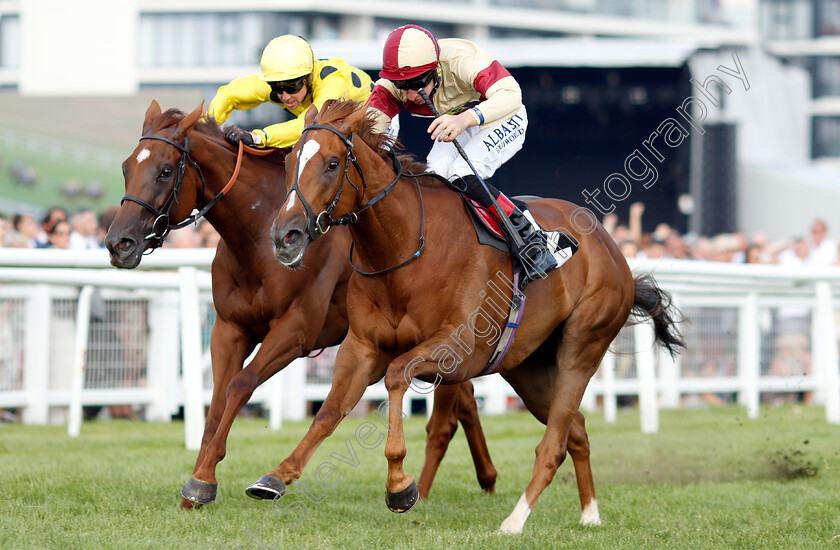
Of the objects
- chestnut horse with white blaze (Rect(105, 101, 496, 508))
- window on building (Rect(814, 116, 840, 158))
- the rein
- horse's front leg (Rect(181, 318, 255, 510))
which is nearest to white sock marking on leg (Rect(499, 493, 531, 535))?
chestnut horse with white blaze (Rect(105, 101, 496, 508))

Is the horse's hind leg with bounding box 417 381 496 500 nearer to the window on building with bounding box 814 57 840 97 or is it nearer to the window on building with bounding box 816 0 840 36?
the window on building with bounding box 814 57 840 97

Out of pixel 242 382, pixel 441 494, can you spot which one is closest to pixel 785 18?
pixel 441 494

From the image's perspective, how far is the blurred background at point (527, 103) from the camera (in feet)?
56.9

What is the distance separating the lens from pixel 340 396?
13.0ft

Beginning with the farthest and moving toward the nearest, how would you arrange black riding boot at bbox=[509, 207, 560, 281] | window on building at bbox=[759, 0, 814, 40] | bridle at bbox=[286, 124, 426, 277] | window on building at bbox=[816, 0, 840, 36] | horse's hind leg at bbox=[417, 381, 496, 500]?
window on building at bbox=[759, 0, 814, 40]
window on building at bbox=[816, 0, 840, 36]
horse's hind leg at bbox=[417, 381, 496, 500]
black riding boot at bbox=[509, 207, 560, 281]
bridle at bbox=[286, 124, 426, 277]

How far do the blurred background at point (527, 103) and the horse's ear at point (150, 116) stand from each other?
6.00 meters

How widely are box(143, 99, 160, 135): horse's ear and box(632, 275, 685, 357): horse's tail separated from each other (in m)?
2.65

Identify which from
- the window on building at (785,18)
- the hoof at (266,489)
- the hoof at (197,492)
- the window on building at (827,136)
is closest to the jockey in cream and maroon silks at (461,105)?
the hoof at (266,489)

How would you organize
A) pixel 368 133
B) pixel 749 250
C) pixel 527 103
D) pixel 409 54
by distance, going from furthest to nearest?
pixel 527 103
pixel 749 250
pixel 409 54
pixel 368 133

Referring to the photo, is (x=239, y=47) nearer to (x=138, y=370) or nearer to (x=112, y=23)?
(x=112, y=23)

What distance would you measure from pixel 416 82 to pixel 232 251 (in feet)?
3.89

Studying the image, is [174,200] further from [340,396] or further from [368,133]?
[340,396]

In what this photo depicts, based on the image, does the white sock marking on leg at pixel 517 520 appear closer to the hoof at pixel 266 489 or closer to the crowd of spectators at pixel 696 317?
the hoof at pixel 266 489

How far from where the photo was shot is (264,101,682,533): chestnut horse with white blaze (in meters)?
3.77
